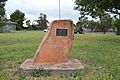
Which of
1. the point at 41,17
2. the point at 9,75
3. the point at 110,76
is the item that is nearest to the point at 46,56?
the point at 9,75

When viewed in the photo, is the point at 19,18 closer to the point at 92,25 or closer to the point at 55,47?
the point at 92,25

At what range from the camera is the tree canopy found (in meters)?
32.4

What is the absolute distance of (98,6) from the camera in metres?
33.2

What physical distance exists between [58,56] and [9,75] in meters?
2.30

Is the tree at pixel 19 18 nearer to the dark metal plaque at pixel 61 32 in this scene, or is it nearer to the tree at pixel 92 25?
the tree at pixel 92 25

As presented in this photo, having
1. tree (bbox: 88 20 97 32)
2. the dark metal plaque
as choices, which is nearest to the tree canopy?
the dark metal plaque

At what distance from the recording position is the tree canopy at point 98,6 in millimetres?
32362

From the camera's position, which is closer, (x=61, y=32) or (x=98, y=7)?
(x=61, y=32)

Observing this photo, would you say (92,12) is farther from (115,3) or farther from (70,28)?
(70,28)

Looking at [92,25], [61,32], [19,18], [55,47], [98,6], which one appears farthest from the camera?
[19,18]

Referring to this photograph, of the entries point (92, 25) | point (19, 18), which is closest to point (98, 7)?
point (92, 25)

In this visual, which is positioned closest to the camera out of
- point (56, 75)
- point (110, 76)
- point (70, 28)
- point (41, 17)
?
point (110, 76)

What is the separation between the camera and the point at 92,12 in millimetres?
36250

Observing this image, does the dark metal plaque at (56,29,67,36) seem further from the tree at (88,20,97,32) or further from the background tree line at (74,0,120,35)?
the tree at (88,20,97,32)
